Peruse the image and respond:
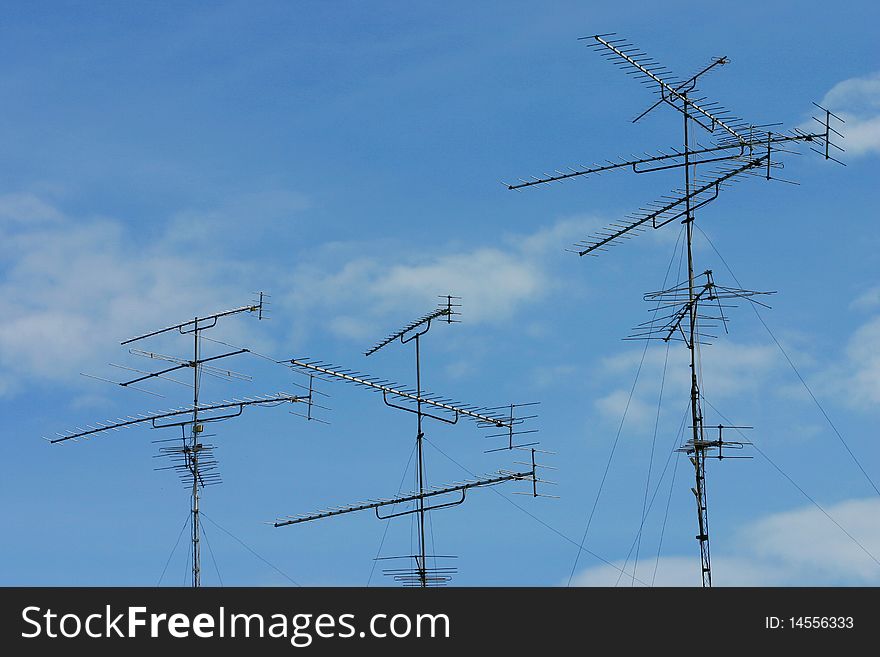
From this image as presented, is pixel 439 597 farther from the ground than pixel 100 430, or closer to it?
closer to it

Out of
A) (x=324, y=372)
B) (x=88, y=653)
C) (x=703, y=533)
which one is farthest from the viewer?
(x=324, y=372)

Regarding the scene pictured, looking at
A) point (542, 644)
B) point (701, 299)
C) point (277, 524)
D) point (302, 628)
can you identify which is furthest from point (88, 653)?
point (701, 299)

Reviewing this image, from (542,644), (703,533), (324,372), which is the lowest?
(542,644)

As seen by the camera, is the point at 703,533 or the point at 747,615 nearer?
the point at 747,615

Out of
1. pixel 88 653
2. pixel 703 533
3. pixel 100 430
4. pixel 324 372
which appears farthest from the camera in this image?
pixel 100 430

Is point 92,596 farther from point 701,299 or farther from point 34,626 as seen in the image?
point 701,299

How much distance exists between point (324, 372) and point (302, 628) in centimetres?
860

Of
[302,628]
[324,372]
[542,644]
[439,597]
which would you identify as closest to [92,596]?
[302,628]

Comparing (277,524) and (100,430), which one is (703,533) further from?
(100,430)

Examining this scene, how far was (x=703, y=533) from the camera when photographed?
2791 centimetres

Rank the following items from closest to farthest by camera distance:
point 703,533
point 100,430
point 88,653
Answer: point 88,653
point 703,533
point 100,430

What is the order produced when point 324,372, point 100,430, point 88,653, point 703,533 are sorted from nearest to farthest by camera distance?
point 88,653
point 703,533
point 324,372
point 100,430

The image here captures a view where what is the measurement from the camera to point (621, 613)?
22734 millimetres

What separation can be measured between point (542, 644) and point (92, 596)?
254 inches
